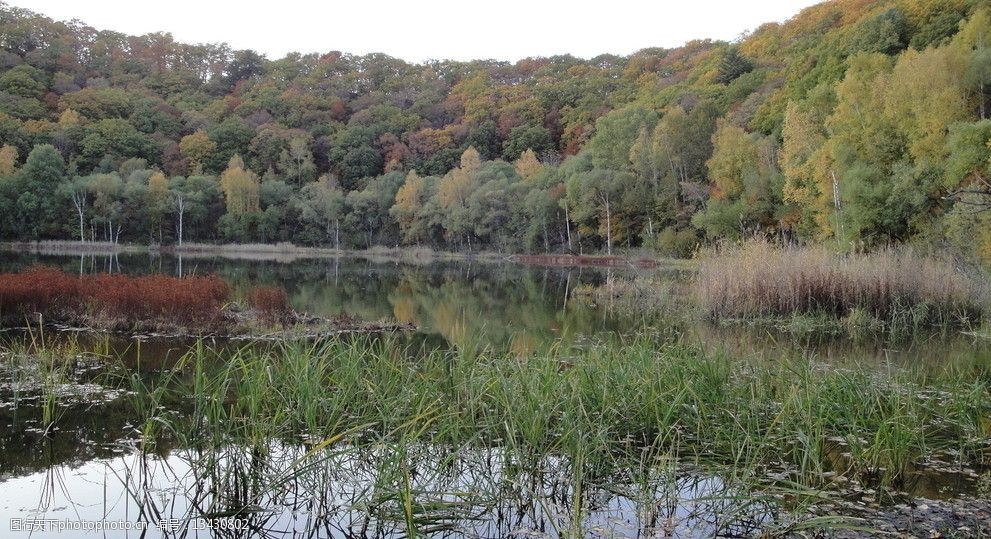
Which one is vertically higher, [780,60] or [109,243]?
[780,60]

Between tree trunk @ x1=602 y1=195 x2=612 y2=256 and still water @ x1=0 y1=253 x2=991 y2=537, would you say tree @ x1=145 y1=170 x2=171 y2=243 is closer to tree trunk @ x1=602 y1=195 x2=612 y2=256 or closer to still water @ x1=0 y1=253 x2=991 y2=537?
tree trunk @ x1=602 y1=195 x2=612 y2=256

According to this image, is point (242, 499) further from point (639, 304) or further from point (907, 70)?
point (907, 70)

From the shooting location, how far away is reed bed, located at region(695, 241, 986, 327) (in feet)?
49.9

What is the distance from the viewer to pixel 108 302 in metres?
12.4

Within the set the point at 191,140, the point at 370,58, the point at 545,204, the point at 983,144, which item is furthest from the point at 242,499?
the point at 370,58

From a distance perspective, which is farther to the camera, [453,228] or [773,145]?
[453,228]

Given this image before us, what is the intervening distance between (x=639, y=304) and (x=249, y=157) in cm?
6721

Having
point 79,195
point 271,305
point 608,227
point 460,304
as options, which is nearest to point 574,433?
point 271,305

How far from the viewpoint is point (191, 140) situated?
72688 millimetres


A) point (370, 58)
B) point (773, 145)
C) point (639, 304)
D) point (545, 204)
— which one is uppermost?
point (370, 58)

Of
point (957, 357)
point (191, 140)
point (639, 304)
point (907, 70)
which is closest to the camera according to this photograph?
point (957, 357)

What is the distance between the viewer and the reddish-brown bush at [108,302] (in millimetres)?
12281

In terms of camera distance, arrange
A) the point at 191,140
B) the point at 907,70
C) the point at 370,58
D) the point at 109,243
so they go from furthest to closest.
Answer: the point at 370,58 → the point at 191,140 → the point at 109,243 → the point at 907,70

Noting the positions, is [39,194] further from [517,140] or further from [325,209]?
[517,140]
